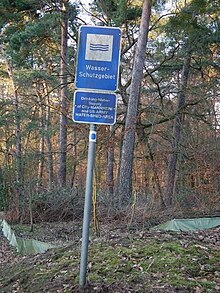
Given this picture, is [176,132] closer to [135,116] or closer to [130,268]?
[135,116]

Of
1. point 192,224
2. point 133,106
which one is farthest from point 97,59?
point 133,106

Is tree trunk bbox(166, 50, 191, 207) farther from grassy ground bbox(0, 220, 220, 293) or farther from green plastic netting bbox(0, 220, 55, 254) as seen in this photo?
grassy ground bbox(0, 220, 220, 293)

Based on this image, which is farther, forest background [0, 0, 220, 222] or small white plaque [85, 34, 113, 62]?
forest background [0, 0, 220, 222]

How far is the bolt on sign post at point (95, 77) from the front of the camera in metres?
3.58

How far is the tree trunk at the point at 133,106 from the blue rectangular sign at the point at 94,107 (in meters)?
8.23

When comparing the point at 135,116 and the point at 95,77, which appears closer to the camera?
the point at 95,77

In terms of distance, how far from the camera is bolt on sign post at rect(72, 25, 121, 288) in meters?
3.58

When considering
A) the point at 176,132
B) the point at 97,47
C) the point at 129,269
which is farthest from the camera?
the point at 176,132

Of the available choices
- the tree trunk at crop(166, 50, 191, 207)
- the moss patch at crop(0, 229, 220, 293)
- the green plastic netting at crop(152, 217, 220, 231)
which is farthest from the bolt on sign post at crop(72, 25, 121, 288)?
the tree trunk at crop(166, 50, 191, 207)

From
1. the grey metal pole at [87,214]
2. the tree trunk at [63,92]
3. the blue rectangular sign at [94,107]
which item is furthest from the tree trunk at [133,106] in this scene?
the blue rectangular sign at [94,107]

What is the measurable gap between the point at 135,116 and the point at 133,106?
34 centimetres

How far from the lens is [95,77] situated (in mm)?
3582

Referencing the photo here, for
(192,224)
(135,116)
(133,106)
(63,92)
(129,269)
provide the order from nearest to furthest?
1. (129,269)
2. (192,224)
3. (133,106)
4. (135,116)
5. (63,92)

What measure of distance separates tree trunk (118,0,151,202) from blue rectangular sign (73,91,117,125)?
27.0ft
